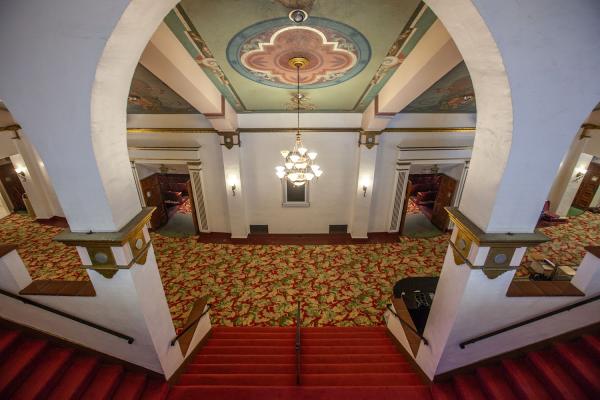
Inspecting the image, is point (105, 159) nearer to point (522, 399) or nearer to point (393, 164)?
point (522, 399)

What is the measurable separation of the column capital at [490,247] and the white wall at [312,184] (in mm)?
5116

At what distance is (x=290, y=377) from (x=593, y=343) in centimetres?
367

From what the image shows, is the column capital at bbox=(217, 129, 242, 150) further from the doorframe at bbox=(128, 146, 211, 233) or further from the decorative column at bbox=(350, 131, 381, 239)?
the decorative column at bbox=(350, 131, 381, 239)

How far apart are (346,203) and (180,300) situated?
18.0ft

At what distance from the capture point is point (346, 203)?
808 cm

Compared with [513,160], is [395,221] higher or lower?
lower

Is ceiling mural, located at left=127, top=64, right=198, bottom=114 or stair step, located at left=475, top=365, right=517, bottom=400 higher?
ceiling mural, located at left=127, top=64, right=198, bottom=114

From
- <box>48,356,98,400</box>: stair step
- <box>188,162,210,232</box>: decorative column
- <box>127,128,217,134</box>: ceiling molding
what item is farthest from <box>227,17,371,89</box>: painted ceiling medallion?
<box>48,356,98,400</box>: stair step

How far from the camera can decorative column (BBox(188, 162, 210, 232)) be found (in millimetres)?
7490

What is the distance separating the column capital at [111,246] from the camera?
2141 millimetres

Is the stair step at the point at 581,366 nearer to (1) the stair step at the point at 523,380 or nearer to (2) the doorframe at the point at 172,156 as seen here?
(1) the stair step at the point at 523,380

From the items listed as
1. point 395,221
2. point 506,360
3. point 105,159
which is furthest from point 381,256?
point 105,159

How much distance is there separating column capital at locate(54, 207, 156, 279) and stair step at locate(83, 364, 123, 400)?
1.63 meters

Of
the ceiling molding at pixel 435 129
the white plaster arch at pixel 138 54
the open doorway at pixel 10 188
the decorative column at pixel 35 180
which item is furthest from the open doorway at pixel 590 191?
the open doorway at pixel 10 188
